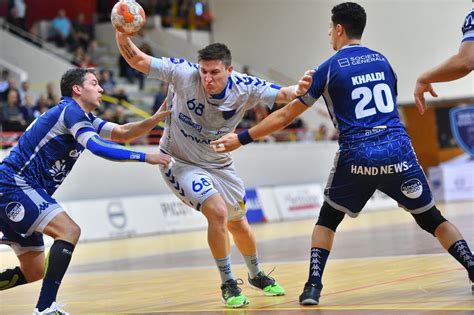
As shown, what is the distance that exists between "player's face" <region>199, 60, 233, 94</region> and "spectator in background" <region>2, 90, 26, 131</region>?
12.9 m

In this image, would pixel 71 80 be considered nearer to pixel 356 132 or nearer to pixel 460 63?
pixel 356 132

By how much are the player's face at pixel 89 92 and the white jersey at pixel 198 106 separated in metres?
0.54

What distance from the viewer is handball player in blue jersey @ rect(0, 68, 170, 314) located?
602 cm

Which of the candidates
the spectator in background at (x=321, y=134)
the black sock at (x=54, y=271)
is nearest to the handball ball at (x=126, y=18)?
the black sock at (x=54, y=271)

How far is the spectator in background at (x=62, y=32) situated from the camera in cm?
2631

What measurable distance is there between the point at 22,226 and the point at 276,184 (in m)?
18.7

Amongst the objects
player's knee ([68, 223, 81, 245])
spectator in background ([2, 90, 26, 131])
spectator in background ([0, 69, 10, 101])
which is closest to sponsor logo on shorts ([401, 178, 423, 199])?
player's knee ([68, 223, 81, 245])

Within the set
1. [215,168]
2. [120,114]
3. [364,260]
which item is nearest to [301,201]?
[120,114]

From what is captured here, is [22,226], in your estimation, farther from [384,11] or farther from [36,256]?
[384,11]

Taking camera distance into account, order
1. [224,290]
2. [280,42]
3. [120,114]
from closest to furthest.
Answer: [224,290], [120,114], [280,42]

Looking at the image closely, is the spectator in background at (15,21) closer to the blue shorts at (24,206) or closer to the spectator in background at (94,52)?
the spectator in background at (94,52)

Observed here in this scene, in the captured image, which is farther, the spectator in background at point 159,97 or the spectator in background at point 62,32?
the spectator in background at point 62,32

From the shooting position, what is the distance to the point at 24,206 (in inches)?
243

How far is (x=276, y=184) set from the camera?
24719 mm
